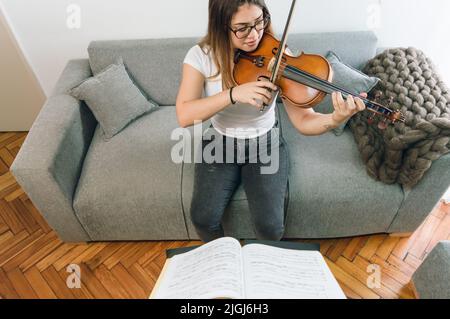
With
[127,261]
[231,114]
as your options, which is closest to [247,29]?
[231,114]

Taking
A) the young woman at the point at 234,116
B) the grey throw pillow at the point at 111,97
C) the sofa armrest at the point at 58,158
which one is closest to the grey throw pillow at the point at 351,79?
the young woman at the point at 234,116

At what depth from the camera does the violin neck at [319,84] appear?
99 cm

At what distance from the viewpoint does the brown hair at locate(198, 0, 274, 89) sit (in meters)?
0.96

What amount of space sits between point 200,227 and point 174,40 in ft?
3.03

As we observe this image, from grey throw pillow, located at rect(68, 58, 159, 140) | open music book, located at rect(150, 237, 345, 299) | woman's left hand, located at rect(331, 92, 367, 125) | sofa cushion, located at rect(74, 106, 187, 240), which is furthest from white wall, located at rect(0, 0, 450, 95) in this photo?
open music book, located at rect(150, 237, 345, 299)

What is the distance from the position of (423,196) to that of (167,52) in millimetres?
1289

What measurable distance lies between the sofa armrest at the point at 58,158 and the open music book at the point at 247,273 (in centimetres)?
70

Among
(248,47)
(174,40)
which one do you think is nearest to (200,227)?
(248,47)

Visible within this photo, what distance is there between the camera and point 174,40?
5.24 feet

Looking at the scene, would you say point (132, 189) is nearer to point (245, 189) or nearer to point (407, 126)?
point (245, 189)

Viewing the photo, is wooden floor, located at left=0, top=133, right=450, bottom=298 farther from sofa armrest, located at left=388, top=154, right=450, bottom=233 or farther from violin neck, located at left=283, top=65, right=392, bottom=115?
violin neck, located at left=283, top=65, right=392, bottom=115

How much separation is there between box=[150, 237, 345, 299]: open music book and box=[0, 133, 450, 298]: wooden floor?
713mm

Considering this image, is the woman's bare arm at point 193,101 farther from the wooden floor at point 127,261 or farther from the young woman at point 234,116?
the wooden floor at point 127,261

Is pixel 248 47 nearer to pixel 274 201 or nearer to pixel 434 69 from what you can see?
pixel 274 201
